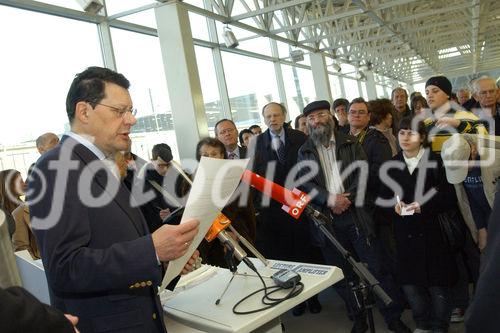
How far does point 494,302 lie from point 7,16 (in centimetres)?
453

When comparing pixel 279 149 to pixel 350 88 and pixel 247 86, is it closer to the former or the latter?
pixel 247 86

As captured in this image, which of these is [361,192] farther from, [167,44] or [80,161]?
[167,44]

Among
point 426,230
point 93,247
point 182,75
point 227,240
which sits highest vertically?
point 182,75

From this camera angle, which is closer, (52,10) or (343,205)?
(343,205)

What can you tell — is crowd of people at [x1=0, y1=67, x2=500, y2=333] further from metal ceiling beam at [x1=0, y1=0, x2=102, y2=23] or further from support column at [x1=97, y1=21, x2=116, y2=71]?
support column at [x1=97, y1=21, x2=116, y2=71]

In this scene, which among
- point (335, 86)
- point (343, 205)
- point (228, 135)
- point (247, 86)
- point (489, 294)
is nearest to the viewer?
point (489, 294)

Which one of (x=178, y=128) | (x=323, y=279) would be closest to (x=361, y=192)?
(x=323, y=279)

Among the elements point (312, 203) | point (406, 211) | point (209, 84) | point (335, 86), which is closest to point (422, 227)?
point (406, 211)

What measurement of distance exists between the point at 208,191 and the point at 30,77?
356cm

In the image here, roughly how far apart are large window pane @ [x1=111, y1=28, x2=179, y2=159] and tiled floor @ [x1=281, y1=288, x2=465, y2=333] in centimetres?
287

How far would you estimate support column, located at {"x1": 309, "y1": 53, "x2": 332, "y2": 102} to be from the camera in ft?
36.3

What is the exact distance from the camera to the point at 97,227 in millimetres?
1306

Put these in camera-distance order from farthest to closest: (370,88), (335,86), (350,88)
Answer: (370,88) → (350,88) → (335,86)

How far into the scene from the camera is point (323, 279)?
1643 mm
